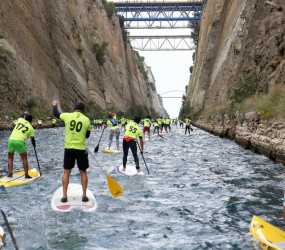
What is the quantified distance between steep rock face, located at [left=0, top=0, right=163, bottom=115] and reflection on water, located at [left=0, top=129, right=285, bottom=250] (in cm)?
2649

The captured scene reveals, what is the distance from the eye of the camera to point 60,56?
5522cm

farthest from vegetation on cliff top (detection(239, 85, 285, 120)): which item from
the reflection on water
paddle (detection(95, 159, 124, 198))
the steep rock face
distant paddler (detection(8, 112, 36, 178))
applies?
the steep rock face

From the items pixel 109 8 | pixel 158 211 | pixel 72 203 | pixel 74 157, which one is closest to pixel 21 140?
pixel 74 157

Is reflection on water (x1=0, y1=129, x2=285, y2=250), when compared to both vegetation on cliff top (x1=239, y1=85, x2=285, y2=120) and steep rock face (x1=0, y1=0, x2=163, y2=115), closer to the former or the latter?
vegetation on cliff top (x1=239, y1=85, x2=285, y2=120)

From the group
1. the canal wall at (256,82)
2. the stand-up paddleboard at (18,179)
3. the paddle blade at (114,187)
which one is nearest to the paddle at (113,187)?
the paddle blade at (114,187)

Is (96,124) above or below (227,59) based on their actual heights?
below

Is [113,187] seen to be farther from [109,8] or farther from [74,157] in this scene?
[109,8]

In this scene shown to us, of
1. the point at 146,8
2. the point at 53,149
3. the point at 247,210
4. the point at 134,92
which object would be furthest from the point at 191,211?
the point at 134,92

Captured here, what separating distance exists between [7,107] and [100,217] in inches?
1231

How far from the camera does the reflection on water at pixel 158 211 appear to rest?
7.47m

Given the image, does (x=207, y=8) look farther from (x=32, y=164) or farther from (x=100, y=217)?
(x=100, y=217)

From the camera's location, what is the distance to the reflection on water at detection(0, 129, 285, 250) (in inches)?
294

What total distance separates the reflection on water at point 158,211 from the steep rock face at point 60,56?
86.9 ft

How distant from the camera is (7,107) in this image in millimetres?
38281
